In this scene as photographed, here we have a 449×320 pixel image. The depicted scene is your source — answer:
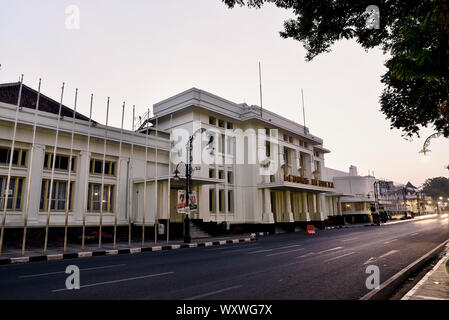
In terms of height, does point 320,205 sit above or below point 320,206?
above

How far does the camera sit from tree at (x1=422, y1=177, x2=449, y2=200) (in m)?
132

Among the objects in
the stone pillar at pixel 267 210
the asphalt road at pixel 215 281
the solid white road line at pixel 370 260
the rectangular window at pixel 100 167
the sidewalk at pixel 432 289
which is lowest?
the solid white road line at pixel 370 260

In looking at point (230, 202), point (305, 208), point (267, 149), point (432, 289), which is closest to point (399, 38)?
point (432, 289)

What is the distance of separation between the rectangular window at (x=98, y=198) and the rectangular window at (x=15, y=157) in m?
4.68

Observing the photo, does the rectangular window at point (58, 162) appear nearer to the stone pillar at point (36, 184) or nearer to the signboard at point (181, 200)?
the stone pillar at point (36, 184)

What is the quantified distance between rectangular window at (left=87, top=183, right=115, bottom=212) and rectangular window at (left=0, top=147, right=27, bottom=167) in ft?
15.3

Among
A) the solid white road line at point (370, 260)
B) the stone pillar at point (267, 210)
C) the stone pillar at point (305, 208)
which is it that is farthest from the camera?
the stone pillar at point (305, 208)

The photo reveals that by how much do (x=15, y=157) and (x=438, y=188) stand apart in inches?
6350

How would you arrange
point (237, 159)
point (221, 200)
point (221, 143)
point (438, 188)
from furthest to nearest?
point (438, 188) < point (237, 159) < point (221, 143) < point (221, 200)

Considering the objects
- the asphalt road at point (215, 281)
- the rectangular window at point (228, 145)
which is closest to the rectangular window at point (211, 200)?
the rectangular window at point (228, 145)

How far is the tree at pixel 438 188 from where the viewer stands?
132 meters

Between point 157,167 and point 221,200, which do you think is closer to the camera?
point 157,167

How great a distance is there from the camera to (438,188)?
438ft

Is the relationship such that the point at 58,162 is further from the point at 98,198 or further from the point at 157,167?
the point at 157,167
